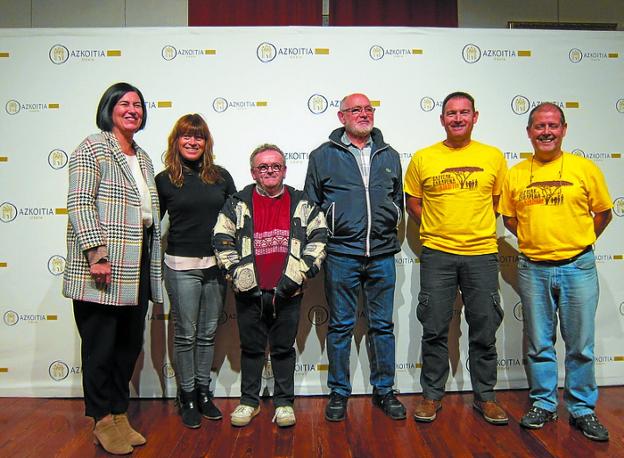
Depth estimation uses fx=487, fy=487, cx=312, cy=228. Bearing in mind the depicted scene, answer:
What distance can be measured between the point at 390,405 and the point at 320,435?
17.2 inches

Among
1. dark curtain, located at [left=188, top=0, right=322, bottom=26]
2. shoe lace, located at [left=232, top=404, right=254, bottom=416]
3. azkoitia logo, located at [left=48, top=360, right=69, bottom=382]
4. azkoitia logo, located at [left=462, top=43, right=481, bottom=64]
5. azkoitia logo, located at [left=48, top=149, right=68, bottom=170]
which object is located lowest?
shoe lace, located at [left=232, top=404, right=254, bottom=416]

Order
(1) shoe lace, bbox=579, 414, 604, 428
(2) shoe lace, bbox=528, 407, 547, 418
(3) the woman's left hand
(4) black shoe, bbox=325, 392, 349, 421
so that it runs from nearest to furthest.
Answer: (3) the woman's left hand
(1) shoe lace, bbox=579, 414, 604, 428
(2) shoe lace, bbox=528, 407, 547, 418
(4) black shoe, bbox=325, 392, 349, 421

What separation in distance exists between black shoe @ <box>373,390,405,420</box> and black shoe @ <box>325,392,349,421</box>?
19 cm

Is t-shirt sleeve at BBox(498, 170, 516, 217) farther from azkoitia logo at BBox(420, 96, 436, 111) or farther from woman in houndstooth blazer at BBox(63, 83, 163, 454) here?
woman in houndstooth blazer at BBox(63, 83, 163, 454)

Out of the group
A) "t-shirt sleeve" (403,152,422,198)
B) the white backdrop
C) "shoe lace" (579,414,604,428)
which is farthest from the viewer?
the white backdrop

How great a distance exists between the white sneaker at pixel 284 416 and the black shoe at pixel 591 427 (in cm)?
138

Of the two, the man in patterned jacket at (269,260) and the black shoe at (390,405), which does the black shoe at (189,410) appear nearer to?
the man in patterned jacket at (269,260)

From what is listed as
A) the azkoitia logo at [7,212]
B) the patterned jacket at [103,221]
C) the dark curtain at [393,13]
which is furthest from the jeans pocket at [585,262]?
the azkoitia logo at [7,212]

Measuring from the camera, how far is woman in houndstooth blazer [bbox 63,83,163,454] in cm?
205

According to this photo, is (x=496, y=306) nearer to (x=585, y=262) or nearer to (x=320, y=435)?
(x=585, y=262)

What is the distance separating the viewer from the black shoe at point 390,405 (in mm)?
2516

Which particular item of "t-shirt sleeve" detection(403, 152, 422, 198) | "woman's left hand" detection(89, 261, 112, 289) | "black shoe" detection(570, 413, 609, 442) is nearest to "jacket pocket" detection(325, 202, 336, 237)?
"t-shirt sleeve" detection(403, 152, 422, 198)

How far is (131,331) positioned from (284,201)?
3.13ft

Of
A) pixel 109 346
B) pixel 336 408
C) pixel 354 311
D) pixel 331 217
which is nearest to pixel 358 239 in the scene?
pixel 331 217
